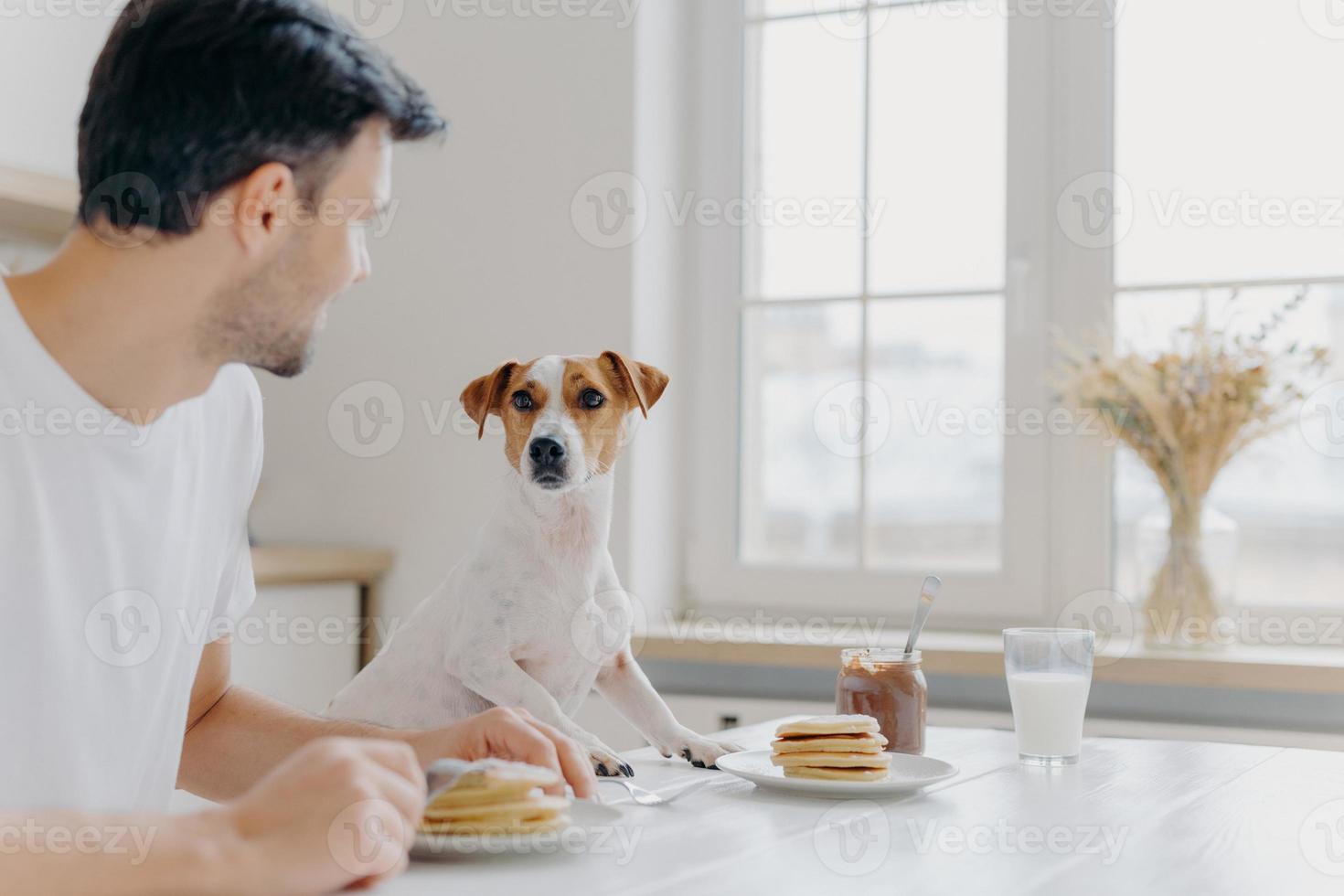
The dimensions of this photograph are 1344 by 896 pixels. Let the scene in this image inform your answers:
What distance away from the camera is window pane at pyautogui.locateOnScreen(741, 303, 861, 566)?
2.69 meters

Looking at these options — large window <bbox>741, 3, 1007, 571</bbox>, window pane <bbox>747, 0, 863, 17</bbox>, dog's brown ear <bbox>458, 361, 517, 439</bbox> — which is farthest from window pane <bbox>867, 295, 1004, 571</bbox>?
dog's brown ear <bbox>458, 361, 517, 439</bbox>

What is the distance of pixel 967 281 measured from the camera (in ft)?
8.56

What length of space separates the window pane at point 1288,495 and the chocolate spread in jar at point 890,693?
1.13 m

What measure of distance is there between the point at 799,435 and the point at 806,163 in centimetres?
58

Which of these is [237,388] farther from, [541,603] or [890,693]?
[890,693]

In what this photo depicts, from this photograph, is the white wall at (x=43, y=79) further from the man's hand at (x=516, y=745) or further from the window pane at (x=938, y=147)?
the man's hand at (x=516, y=745)

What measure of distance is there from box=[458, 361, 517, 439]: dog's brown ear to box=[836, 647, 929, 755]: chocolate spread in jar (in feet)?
1.95

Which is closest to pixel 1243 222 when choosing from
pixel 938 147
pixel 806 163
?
pixel 938 147

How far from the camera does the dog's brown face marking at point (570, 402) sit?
1.62m

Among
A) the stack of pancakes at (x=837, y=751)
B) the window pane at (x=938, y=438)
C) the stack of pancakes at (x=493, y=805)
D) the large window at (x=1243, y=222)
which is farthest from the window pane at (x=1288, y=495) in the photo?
the stack of pancakes at (x=493, y=805)

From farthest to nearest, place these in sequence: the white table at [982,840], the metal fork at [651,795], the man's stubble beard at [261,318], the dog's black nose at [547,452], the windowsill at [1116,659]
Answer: the windowsill at [1116,659] < the dog's black nose at [547,452] < the metal fork at [651,795] < the man's stubble beard at [261,318] < the white table at [982,840]

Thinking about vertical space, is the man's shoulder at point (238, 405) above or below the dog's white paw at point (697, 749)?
above

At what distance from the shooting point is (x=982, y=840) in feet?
3.17

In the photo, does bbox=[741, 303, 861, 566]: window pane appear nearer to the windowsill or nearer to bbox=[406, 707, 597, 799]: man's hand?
the windowsill
